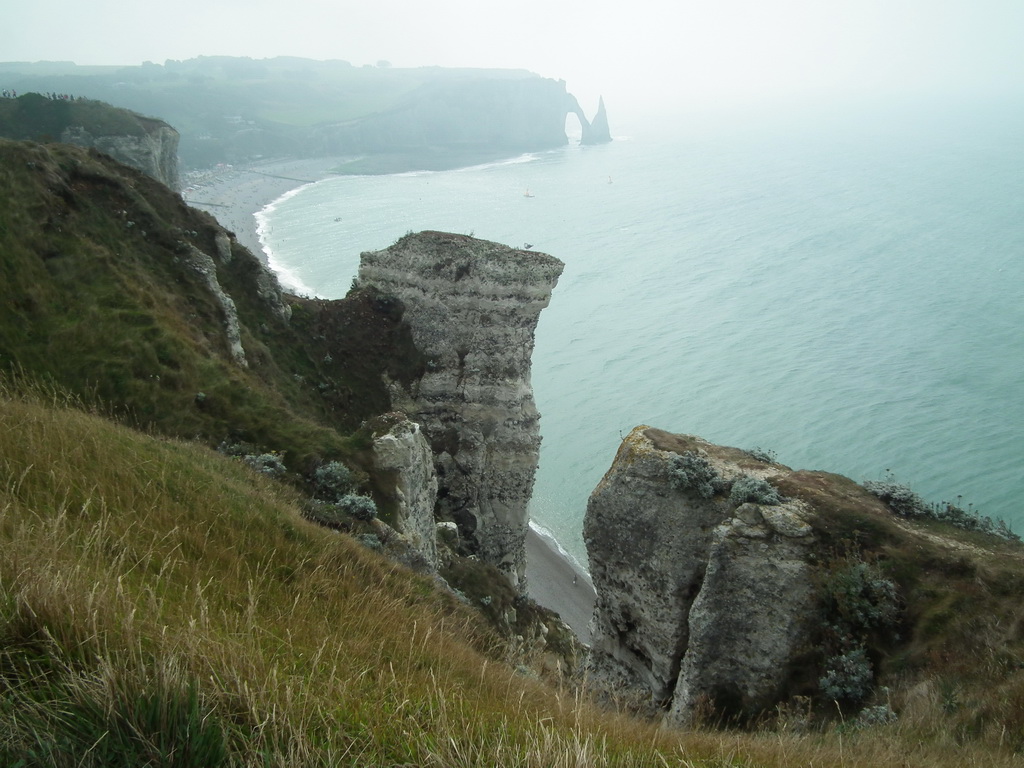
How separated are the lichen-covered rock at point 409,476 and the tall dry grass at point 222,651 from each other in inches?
491

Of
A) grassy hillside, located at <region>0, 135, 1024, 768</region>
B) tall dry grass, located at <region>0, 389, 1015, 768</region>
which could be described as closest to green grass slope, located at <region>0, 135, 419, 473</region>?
grassy hillside, located at <region>0, 135, 1024, 768</region>

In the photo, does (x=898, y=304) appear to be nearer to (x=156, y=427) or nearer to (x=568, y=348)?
(x=568, y=348)

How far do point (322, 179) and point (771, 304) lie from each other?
393ft

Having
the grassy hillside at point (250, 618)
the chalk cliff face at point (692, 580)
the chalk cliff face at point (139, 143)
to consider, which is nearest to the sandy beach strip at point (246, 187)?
the chalk cliff face at point (139, 143)

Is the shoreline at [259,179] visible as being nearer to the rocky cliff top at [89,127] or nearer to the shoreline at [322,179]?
the shoreline at [322,179]

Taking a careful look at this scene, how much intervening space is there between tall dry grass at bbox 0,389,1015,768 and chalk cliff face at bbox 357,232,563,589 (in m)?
25.5

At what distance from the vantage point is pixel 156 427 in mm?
17516

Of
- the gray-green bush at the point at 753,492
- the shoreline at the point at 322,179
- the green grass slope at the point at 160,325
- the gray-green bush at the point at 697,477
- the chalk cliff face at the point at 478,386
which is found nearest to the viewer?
the green grass slope at the point at 160,325

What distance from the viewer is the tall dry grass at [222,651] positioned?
3.50 m

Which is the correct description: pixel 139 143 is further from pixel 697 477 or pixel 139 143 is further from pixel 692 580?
pixel 692 580

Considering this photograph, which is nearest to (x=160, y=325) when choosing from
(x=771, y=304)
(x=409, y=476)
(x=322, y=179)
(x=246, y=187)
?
(x=409, y=476)

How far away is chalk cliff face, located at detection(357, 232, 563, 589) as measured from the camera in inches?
1364

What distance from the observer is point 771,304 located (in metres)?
86.1

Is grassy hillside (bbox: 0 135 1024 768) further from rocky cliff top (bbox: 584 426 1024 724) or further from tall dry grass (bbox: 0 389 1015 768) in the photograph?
rocky cliff top (bbox: 584 426 1024 724)
